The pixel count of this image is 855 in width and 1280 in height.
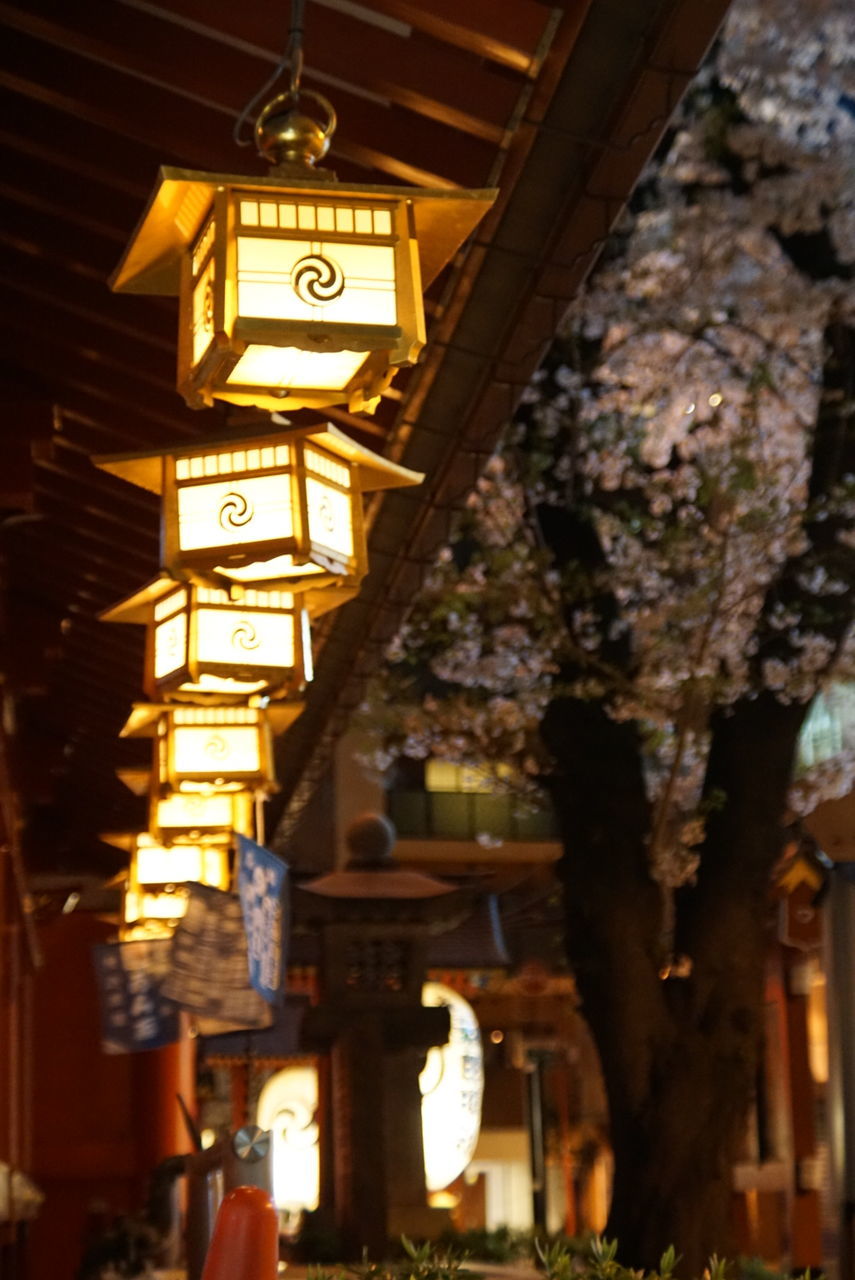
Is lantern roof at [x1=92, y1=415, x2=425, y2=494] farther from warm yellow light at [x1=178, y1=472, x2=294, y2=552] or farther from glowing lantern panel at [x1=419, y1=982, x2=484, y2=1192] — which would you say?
glowing lantern panel at [x1=419, y1=982, x2=484, y2=1192]

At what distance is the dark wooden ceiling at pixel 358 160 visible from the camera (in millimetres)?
5277

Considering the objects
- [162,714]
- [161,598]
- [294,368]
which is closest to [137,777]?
[162,714]

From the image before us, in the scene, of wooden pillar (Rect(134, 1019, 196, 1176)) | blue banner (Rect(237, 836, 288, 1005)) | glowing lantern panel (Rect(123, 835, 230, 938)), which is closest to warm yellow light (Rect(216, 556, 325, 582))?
blue banner (Rect(237, 836, 288, 1005))

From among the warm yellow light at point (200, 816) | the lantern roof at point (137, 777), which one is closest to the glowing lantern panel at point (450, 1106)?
the warm yellow light at point (200, 816)

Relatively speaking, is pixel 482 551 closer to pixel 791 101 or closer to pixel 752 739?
pixel 752 739

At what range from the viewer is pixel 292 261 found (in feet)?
14.5

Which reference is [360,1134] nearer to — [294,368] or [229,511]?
[229,511]

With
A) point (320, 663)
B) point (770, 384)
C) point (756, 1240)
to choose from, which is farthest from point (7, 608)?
point (756, 1240)

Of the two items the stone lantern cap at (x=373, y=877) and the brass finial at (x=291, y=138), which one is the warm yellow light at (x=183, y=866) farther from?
the brass finial at (x=291, y=138)

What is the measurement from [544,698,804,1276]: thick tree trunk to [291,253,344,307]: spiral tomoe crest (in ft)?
29.4

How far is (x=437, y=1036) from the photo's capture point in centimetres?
1653

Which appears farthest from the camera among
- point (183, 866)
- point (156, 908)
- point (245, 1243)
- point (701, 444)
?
point (701, 444)

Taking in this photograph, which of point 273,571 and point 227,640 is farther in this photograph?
point 227,640

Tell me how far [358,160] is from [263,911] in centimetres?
514
